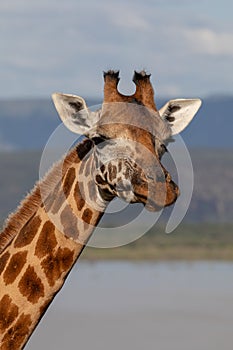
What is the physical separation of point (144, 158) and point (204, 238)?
86.9 meters

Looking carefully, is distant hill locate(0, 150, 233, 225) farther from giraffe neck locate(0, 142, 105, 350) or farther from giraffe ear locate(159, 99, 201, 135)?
giraffe neck locate(0, 142, 105, 350)

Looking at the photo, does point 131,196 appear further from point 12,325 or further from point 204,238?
point 204,238

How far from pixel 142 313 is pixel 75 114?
37.7m

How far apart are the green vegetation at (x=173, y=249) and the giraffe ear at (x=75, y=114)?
72630 mm

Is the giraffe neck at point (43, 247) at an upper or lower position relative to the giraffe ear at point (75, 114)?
lower

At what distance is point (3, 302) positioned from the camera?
12.4m

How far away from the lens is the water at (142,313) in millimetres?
40062

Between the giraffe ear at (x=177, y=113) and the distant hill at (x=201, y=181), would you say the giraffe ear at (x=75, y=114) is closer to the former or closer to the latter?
the giraffe ear at (x=177, y=113)

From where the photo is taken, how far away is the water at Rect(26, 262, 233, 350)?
40.1 metres

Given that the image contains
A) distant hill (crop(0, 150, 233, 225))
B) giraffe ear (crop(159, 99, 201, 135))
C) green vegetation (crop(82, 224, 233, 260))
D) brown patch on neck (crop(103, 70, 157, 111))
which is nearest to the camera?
brown patch on neck (crop(103, 70, 157, 111))

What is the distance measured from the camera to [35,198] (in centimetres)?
1275

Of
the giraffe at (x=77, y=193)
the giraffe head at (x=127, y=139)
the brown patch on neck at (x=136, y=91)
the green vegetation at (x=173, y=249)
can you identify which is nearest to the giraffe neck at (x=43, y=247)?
the giraffe at (x=77, y=193)

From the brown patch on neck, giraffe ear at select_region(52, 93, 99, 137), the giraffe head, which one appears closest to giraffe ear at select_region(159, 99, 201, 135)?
the giraffe head

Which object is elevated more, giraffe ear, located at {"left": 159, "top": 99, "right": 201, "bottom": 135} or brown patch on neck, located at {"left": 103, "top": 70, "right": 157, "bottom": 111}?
giraffe ear, located at {"left": 159, "top": 99, "right": 201, "bottom": 135}
